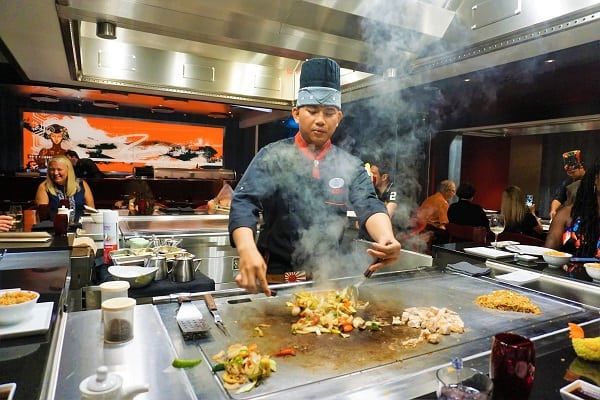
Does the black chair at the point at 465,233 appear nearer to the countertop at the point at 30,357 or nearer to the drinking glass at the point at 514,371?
the drinking glass at the point at 514,371

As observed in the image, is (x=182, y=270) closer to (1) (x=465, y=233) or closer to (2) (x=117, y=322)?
(2) (x=117, y=322)

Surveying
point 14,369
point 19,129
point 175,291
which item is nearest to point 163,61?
point 175,291

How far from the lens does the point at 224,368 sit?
3.60 feet

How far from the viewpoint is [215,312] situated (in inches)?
59.3

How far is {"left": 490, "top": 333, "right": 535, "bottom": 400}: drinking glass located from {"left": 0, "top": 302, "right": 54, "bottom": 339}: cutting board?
50.2 inches

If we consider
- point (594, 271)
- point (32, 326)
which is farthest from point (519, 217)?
point (32, 326)

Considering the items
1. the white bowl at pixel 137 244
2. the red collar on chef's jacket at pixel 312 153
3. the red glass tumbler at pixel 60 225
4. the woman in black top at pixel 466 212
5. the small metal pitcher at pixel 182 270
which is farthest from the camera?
the woman in black top at pixel 466 212

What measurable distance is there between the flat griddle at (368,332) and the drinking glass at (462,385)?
192 mm

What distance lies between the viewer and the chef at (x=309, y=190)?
1972mm

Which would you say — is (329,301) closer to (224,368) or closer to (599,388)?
(224,368)

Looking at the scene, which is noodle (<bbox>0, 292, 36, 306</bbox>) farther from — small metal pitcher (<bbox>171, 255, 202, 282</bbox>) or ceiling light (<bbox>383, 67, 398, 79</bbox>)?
ceiling light (<bbox>383, 67, 398, 79</bbox>)

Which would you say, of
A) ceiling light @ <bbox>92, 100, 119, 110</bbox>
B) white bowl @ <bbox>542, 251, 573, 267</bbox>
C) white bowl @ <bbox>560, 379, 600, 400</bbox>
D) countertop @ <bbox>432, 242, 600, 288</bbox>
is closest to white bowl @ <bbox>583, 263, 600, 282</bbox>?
countertop @ <bbox>432, 242, 600, 288</bbox>

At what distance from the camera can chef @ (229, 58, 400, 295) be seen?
197 centimetres

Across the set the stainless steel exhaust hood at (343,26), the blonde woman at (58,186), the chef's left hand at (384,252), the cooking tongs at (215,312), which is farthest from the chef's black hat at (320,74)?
the blonde woman at (58,186)
